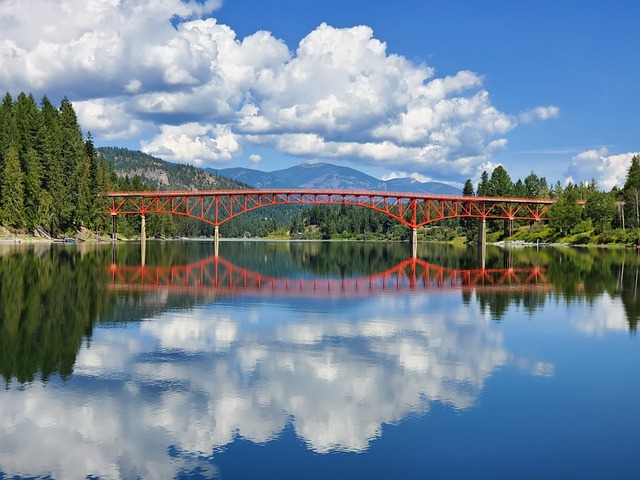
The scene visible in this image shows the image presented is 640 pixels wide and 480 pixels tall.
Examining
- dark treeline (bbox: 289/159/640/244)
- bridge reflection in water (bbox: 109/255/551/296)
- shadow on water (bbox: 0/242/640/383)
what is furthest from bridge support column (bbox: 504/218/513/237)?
bridge reflection in water (bbox: 109/255/551/296)

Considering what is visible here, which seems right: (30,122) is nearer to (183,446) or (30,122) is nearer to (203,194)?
(203,194)

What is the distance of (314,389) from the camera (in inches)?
621

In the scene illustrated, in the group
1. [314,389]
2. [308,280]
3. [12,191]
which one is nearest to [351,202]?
[12,191]

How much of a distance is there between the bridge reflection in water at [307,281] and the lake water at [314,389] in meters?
7.62

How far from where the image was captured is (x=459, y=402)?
1484 cm

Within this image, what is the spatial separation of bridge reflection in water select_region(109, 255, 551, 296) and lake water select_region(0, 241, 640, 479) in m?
7.62

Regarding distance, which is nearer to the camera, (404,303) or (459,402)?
(459,402)

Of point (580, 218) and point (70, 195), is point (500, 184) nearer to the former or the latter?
point (580, 218)

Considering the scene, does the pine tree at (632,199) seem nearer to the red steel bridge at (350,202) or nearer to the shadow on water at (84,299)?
the red steel bridge at (350,202)

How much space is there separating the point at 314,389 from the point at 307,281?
32.0 metres

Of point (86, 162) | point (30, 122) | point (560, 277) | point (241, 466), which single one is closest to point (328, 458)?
point (241, 466)

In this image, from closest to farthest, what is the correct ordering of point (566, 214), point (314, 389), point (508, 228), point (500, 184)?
1. point (314, 389)
2. point (566, 214)
3. point (508, 228)
4. point (500, 184)

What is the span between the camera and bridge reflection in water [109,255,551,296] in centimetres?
4018

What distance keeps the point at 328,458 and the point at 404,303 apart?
74.2 feet
